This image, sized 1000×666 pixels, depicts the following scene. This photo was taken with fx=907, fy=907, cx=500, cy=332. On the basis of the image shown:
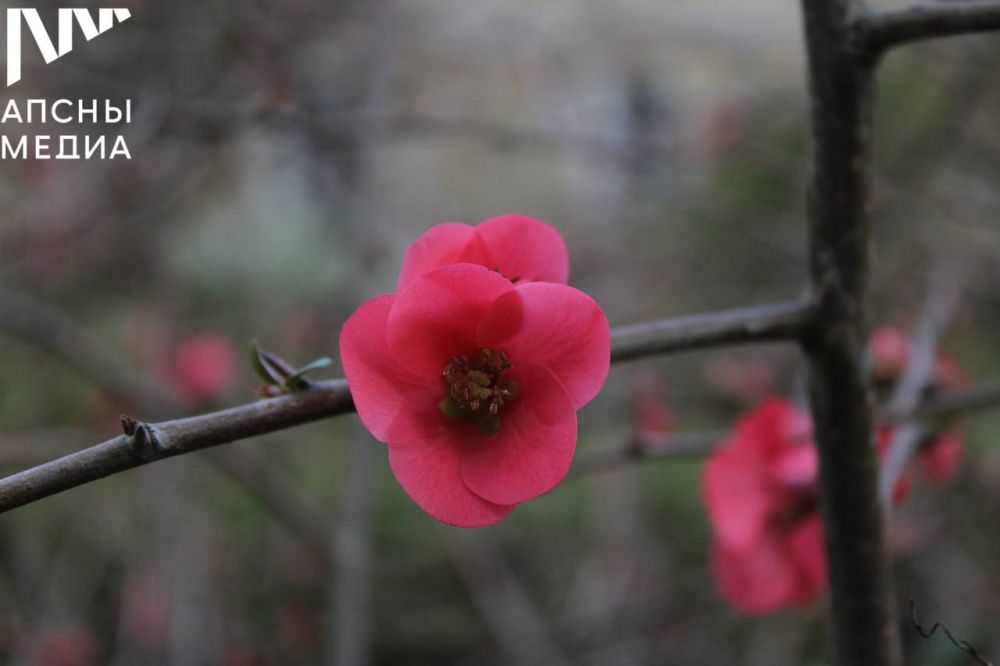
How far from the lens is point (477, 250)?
0.51 m

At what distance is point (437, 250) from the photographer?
19.4 inches

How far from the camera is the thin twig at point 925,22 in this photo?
0.51m

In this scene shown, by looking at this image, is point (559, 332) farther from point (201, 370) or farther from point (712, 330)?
point (201, 370)

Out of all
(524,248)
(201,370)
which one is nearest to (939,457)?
(524,248)

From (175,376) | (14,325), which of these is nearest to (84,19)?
(175,376)

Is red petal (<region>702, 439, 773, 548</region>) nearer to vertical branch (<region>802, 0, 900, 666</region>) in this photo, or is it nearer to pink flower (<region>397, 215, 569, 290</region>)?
vertical branch (<region>802, 0, 900, 666</region>)

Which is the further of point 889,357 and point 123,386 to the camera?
point 123,386

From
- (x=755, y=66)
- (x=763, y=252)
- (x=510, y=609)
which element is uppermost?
(x=755, y=66)

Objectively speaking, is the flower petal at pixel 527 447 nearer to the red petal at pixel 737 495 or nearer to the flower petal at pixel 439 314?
the flower petal at pixel 439 314

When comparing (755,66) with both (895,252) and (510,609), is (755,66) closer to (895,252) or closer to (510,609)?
(895,252)

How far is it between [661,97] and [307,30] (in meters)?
3.16
